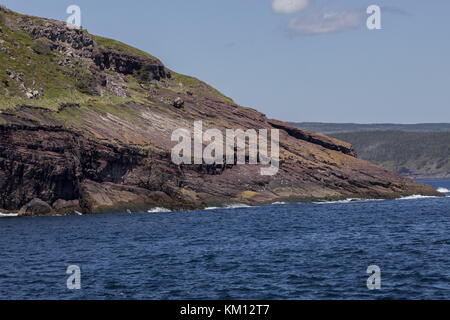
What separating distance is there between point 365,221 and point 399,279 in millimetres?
39528

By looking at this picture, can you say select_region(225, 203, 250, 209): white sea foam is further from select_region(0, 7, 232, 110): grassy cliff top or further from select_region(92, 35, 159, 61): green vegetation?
select_region(92, 35, 159, 61): green vegetation

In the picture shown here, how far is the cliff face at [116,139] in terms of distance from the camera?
10431 cm

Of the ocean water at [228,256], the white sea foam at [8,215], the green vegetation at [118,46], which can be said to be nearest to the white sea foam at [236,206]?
the ocean water at [228,256]

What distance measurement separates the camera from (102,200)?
347 feet

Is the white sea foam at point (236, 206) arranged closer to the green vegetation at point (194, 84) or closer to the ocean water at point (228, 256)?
the ocean water at point (228, 256)

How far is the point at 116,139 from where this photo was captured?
376 feet

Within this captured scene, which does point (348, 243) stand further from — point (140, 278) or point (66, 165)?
point (66, 165)

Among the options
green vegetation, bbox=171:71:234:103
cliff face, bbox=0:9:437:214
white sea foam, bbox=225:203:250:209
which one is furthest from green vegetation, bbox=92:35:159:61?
white sea foam, bbox=225:203:250:209

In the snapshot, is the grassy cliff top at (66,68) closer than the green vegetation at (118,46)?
Yes
